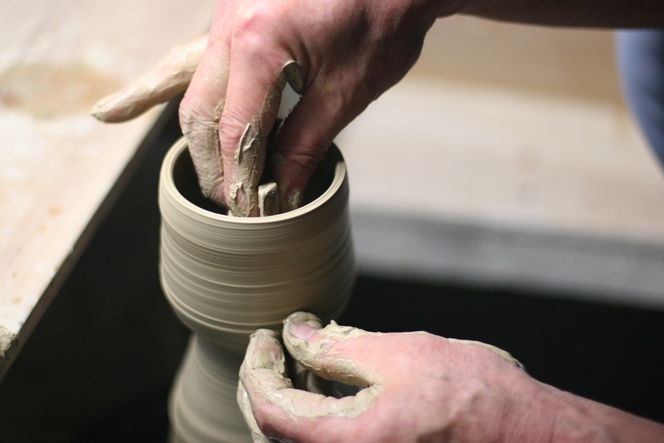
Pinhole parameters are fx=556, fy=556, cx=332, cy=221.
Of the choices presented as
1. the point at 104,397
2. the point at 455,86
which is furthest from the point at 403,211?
the point at 104,397

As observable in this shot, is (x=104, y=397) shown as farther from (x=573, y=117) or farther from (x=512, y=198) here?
(x=573, y=117)

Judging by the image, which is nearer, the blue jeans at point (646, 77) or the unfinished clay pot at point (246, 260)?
the unfinished clay pot at point (246, 260)

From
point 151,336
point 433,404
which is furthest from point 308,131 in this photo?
point 151,336

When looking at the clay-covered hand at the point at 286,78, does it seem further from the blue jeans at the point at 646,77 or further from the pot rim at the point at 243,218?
the blue jeans at the point at 646,77

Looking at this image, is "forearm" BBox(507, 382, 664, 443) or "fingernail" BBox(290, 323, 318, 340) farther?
"fingernail" BBox(290, 323, 318, 340)

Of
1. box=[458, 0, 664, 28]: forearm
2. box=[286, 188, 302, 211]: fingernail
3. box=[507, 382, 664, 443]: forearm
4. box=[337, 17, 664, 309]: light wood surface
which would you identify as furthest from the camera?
box=[337, 17, 664, 309]: light wood surface

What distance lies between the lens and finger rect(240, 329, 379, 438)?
708mm

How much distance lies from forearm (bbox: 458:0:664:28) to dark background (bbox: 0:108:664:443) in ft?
3.68

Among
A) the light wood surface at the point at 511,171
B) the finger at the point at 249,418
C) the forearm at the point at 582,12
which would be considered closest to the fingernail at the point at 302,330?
the finger at the point at 249,418

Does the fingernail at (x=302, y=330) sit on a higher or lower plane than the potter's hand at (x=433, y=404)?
lower

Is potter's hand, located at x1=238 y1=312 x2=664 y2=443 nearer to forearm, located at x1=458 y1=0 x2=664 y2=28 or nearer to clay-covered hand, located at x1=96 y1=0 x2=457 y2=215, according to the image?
clay-covered hand, located at x1=96 y1=0 x2=457 y2=215

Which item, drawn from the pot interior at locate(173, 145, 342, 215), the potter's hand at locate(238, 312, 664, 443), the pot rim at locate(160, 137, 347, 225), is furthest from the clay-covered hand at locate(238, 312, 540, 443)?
the pot interior at locate(173, 145, 342, 215)

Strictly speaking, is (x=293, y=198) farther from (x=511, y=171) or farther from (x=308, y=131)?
(x=511, y=171)

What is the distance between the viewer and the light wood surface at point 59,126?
3.36 feet
